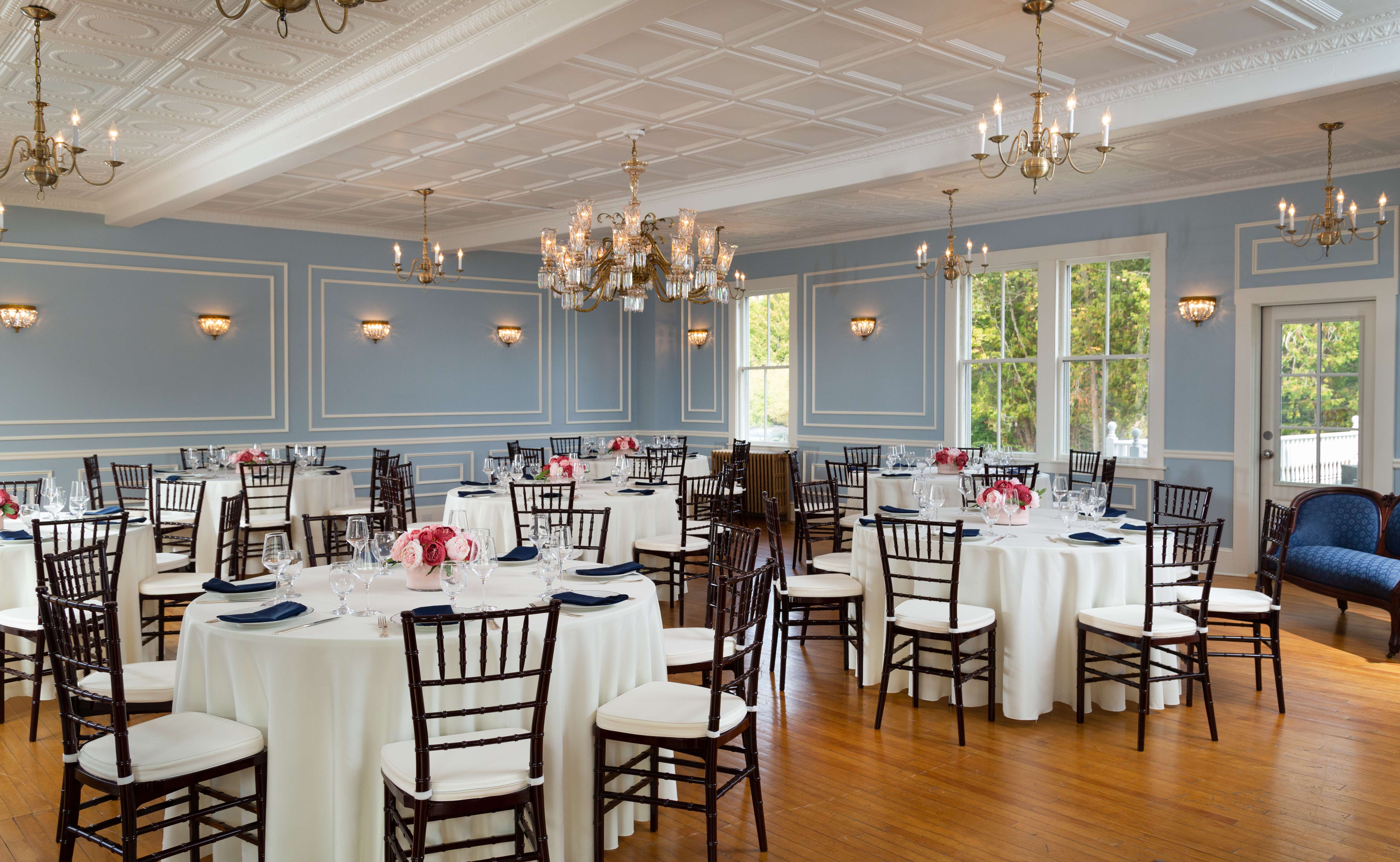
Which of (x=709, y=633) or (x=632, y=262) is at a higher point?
(x=632, y=262)

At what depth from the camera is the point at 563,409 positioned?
1276 centimetres

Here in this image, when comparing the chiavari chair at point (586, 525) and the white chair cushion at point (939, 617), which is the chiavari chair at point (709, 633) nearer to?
the chiavari chair at point (586, 525)

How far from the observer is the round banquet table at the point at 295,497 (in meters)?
7.82

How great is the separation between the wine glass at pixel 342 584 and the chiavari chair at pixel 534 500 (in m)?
2.13

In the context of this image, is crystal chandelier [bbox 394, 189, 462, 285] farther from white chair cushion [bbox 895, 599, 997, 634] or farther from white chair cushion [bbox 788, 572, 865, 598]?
white chair cushion [bbox 895, 599, 997, 634]

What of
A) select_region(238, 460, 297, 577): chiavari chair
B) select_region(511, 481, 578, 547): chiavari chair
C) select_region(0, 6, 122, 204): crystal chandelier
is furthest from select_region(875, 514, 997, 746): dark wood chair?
select_region(238, 460, 297, 577): chiavari chair

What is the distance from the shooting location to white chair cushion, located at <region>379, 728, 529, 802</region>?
265cm

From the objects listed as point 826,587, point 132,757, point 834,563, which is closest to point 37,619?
point 132,757

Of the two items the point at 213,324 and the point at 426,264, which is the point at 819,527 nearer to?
the point at 426,264

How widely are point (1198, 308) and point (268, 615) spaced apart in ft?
26.1

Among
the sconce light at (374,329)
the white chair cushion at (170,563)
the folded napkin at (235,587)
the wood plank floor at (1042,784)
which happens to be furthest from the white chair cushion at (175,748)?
the sconce light at (374,329)

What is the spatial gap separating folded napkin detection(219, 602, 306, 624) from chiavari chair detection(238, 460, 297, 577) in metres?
4.84

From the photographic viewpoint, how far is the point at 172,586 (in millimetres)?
5211

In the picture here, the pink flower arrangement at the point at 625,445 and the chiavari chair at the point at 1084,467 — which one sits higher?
the pink flower arrangement at the point at 625,445
